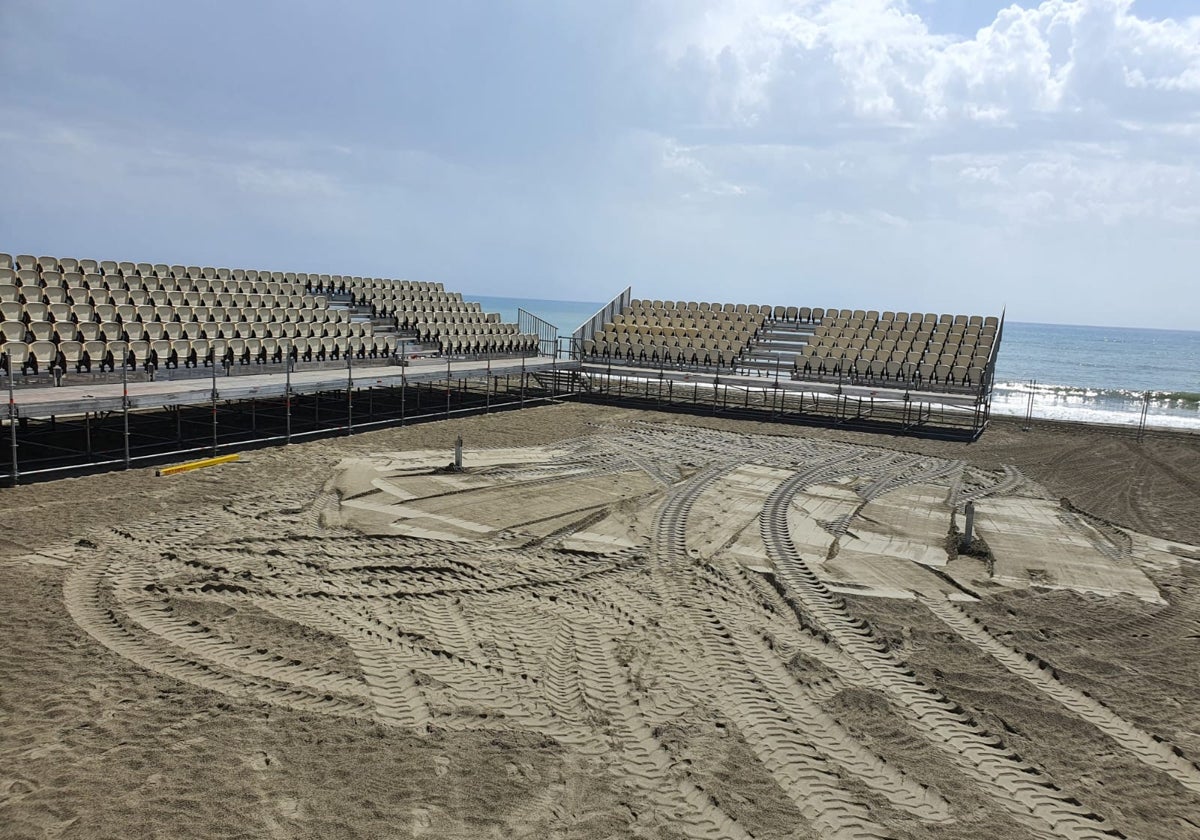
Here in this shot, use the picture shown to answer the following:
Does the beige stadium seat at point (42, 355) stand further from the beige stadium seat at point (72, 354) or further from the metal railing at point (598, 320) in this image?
the metal railing at point (598, 320)

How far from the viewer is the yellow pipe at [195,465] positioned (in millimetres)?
11953

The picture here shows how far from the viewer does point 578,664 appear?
6379 millimetres

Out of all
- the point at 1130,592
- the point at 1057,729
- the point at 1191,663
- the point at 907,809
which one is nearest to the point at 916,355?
the point at 1130,592

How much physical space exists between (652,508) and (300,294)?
14155 millimetres

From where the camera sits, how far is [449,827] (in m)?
4.33

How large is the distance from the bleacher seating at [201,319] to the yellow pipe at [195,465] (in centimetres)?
208

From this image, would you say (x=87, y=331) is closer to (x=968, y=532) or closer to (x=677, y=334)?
(x=968, y=532)

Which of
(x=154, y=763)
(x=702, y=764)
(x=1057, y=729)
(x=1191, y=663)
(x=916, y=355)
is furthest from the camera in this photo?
(x=916, y=355)

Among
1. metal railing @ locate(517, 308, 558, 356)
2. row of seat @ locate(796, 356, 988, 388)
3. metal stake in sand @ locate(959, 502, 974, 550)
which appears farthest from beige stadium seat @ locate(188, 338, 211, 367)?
row of seat @ locate(796, 356, 988, 388)

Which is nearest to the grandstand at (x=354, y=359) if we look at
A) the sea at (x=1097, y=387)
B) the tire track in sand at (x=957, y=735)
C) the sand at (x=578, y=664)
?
the sand at (x=578, y=664)

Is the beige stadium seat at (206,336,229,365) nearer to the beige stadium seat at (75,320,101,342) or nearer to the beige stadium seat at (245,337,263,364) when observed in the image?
the beige stadium seat at (245,337,263,364)

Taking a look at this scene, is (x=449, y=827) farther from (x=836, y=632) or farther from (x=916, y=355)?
(x=916, y=355)

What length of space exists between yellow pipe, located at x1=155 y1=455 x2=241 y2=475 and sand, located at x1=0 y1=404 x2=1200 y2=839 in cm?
39

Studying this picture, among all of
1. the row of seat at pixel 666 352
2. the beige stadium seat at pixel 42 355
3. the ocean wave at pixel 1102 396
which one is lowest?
the ocean wave at pixel 1102 396
